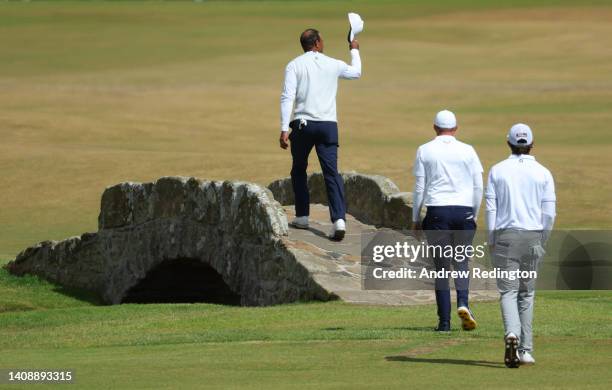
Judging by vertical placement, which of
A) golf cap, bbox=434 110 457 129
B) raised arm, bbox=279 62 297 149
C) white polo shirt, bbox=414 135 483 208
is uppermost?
raised arm, bbox=279 62 297 149

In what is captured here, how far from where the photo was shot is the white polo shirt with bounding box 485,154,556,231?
11.7m

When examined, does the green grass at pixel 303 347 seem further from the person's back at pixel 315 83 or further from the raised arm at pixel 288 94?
the person's back at pixel 315 83

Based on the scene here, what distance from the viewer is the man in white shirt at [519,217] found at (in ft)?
38.2

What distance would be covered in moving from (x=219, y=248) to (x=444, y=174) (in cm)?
646

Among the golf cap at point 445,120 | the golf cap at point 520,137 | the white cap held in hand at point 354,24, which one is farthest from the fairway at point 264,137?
the white cap held in hand at point 354,24

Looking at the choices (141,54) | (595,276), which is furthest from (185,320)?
(141,54)

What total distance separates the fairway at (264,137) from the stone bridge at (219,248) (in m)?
0.60

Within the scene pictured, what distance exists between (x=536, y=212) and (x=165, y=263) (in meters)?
10.1

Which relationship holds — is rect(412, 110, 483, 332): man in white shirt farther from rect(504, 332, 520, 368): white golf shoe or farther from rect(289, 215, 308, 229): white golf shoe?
rect(289, 215, 308, 229): white golf shoe

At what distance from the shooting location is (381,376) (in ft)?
35.6

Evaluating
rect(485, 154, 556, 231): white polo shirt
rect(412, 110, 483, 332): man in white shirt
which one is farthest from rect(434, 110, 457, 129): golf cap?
rect(485, 154, 556, 231): white polo shirt

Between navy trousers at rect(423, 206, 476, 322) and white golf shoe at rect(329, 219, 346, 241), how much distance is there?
4.23 metres

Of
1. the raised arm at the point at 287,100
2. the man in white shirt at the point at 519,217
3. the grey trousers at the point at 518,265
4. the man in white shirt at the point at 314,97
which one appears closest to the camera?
the grey trousers at the point at 518,265

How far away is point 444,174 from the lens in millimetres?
13406
